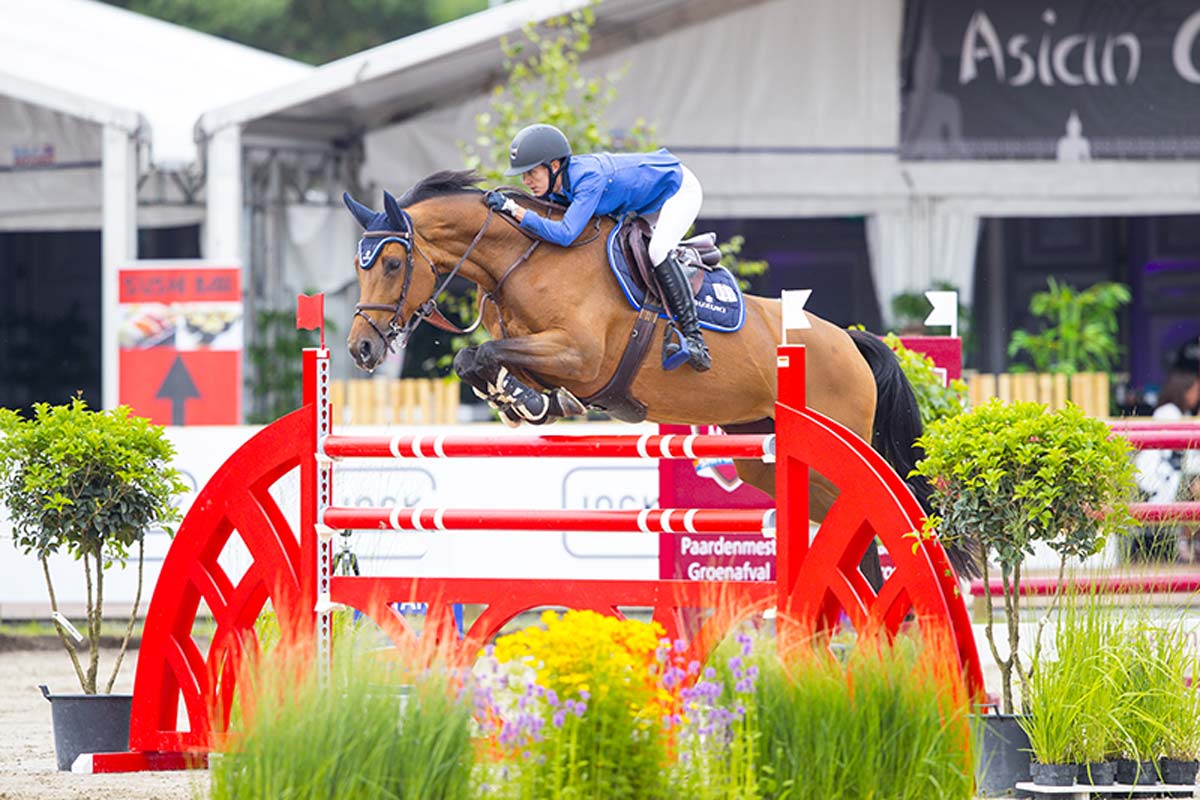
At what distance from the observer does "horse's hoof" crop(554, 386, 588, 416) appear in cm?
495

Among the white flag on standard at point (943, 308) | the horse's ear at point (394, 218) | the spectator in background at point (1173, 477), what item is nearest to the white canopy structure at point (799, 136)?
the spectator in background at point (1173, 477)

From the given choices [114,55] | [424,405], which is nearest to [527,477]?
[424,405]

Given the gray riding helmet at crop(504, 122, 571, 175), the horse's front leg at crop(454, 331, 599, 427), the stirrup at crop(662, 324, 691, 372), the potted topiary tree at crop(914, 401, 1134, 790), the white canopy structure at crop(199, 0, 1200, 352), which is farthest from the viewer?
the white canopy structure at crop(199, 0, 1200, 352)

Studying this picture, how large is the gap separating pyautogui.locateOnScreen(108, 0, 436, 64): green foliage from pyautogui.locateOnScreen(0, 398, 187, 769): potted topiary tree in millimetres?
22935

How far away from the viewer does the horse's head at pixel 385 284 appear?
4.85 meters

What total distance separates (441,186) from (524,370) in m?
0.75

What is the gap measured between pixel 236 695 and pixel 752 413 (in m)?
2.41

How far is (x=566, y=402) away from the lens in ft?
16.3

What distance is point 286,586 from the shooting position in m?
4.55

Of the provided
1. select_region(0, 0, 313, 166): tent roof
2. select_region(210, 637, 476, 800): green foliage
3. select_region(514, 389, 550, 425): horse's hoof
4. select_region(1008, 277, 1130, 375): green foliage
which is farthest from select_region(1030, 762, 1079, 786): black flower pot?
select_region(0, 0, 313, 166): tent roof

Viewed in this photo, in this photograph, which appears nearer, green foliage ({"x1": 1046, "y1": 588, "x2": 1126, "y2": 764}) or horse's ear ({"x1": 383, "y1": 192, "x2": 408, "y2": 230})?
green foliage ({"x1": 1046, "y1": 588, "x2": 1126, "y2": 764})

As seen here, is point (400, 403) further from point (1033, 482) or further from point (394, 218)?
point (1033, 482)

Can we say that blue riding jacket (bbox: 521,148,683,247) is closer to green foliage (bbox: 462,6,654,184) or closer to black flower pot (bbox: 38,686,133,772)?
black flower pot (bbox: 38,686,133,772)

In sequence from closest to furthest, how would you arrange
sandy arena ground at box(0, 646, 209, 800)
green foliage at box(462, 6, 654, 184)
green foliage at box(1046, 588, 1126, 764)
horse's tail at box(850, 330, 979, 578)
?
green foliage at box(1046, 588, 1126, 764)
sandy arena ground at box(0, 646, 209, 800)
horse's tail at box(850, 330, 979, 578)
green foliage at box(462, 6, 654, 184)
